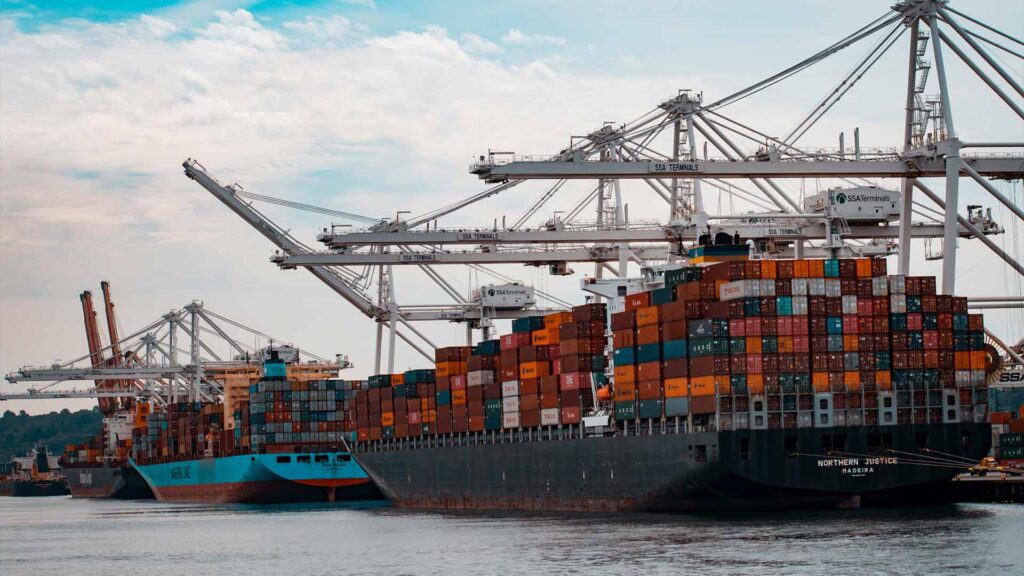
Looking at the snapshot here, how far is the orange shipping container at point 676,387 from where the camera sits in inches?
2084

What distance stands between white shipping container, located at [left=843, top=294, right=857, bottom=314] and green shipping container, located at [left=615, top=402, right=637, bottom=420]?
791cm

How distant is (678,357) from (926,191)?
13.5m

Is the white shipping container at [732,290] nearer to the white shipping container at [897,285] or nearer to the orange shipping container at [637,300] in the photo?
the orange shipping container at [637,300]

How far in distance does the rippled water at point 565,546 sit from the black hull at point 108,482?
190ft

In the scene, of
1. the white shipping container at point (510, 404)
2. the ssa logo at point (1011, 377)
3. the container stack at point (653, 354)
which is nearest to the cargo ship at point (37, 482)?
the white shipping container at point (510, 404)

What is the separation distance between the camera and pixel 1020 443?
64.5 m

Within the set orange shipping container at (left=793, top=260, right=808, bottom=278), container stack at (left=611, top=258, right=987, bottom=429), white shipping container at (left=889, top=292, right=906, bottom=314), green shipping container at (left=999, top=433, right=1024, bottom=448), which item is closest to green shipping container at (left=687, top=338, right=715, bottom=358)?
container stack at (left=611, top=258, right=987, bottom=429)

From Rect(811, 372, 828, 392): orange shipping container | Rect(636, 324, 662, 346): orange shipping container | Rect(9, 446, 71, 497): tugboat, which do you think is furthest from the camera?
Rect(9, 446, 71, 497): tugboat

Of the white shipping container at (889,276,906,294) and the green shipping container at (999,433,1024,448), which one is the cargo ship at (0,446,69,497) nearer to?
the green shipping container at (999,433,1024,448)

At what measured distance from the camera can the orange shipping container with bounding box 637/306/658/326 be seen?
179 ft

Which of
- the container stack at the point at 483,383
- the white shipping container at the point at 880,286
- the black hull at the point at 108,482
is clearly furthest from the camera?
the black hull at the point at 108,482

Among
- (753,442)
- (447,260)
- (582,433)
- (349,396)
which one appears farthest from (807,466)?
(349,396)

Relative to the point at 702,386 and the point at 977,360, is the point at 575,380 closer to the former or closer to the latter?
the point at 702,386

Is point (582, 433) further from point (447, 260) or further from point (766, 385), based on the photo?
point (447, 260)
